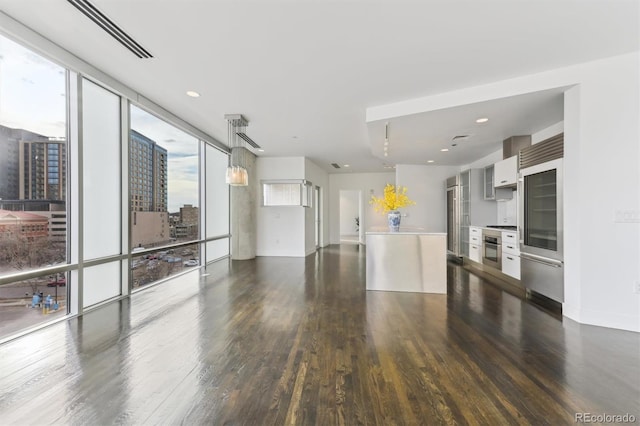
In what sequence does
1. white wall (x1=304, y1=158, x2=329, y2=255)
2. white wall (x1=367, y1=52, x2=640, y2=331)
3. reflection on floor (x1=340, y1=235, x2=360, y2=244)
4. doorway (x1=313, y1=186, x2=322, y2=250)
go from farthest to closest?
reflection on floor (x1=340, y1=235, x2=360, y2=244) → doorway (x1=313, y1=186, x2=322, y2=250) → white wall (x1=304, y1=158, x2=329, y2=255) → white wall (x1=367, y1=52, x2=640, y2=331)

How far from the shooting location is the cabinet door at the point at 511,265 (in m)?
4.25

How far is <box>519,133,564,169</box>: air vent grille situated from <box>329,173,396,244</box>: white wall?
6349 mm

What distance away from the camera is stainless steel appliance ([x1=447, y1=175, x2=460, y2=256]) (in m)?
6.70

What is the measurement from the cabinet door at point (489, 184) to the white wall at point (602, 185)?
8.34 feet

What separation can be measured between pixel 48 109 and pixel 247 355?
314 centimetres

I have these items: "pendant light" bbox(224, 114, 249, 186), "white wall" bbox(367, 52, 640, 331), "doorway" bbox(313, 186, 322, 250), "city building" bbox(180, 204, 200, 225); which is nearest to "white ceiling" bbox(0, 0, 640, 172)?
"white wall" bbox(367, 52, 640, 331)

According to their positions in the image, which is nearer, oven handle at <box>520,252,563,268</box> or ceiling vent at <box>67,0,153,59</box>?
ceiling vent at <box>67,0,153,59</box>

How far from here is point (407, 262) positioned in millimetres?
4285

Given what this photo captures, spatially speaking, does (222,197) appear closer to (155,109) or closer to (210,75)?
(155,109)

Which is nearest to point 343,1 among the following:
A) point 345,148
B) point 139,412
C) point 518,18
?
point 518,18

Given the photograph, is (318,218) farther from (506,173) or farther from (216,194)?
(506,173)

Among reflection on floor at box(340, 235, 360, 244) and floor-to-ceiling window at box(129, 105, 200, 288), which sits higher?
floor-to-ceiling window at box(129, 105, 200, 288)

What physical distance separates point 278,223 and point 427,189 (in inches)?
165

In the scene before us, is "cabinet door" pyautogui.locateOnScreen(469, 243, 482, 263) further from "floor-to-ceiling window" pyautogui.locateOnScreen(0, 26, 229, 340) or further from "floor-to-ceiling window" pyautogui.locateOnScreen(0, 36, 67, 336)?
"floor-to-ceiling window" pyautogui.locateOnScreen(0, 36, 67, 336)
